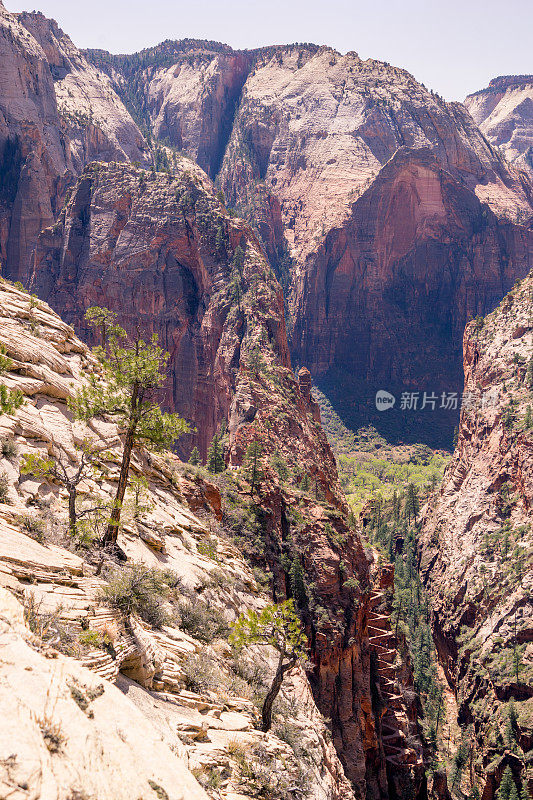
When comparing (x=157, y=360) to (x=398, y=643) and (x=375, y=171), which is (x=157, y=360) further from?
(x=375, y=171)

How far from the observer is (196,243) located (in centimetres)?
8581

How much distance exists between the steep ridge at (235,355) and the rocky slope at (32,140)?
18120 millimetres

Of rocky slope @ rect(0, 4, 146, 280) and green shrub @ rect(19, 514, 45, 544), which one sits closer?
green shrub @ rect(19, 514, 45, 544)

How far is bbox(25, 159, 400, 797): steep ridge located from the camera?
42.0m

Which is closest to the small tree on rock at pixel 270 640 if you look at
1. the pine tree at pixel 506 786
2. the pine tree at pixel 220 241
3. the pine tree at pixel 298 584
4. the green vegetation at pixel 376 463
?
the pine tree at pixel 298 584

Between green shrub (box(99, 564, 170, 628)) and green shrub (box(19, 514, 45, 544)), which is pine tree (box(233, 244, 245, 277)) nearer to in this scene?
green shrub (box(99, 564, 170, 628))

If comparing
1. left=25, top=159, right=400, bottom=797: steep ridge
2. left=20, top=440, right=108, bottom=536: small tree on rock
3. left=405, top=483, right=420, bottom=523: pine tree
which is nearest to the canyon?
left=25, top=159, right=400, bottom=797: steep ridge

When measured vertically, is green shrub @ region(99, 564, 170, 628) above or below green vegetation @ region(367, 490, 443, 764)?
A: above

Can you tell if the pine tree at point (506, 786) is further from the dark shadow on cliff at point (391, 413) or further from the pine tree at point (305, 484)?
the dark shadow on cliff at point (391, 413)

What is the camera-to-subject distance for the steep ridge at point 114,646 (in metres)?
8.30

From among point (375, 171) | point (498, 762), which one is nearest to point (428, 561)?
point (498, 762)

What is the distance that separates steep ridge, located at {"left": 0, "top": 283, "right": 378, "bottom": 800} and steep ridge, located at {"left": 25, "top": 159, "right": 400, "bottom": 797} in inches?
339

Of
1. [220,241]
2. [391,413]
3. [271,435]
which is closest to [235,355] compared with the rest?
[271,435]

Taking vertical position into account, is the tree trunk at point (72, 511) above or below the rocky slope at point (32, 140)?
below
